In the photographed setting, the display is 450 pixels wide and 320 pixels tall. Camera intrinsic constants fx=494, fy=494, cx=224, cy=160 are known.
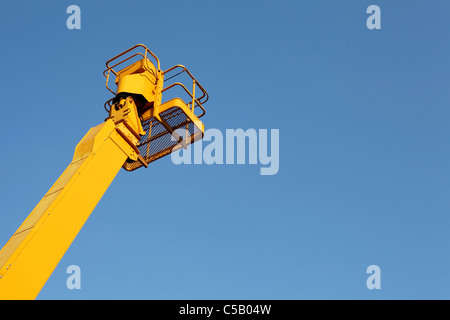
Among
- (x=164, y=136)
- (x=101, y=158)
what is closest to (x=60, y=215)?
(x=101, y=158)

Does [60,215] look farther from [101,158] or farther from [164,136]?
[164,136]

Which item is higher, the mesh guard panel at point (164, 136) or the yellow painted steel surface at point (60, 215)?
the mesh guard panel at point (164, 136)

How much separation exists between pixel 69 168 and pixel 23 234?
1160 millimetres

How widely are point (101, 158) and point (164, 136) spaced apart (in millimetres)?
1706

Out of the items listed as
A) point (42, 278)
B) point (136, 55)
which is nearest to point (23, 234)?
point (42, 278)

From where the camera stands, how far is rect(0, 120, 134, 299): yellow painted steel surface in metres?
5.10

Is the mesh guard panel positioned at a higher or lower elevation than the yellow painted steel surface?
higher

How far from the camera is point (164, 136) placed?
7.93 meters

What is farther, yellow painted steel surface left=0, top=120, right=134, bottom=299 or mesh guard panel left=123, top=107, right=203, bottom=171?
mesh guard panel left=123, top=107, right=203, bottom=171

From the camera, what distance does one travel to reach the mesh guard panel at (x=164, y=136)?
7.80 metres

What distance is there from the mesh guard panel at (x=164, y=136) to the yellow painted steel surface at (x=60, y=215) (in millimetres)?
1060

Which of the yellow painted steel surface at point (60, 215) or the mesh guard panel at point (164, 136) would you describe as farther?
the mesh guard panel at point (164, 136)
